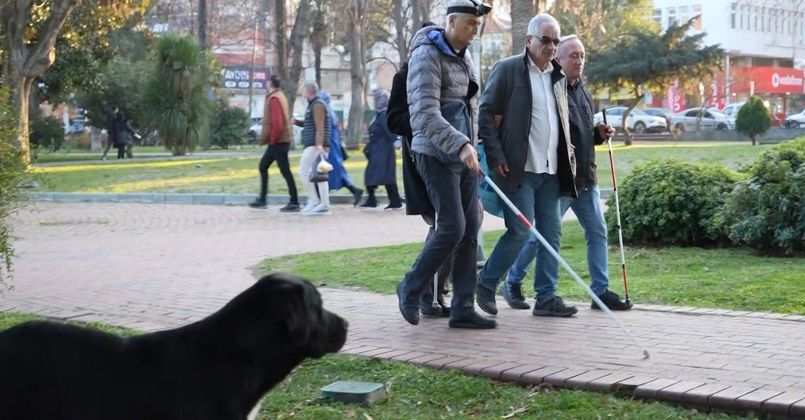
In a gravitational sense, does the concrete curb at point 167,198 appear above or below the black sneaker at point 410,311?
below

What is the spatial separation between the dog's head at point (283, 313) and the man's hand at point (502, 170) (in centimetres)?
320

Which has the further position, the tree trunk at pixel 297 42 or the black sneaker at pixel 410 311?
the tree trunk at pixel 297 42

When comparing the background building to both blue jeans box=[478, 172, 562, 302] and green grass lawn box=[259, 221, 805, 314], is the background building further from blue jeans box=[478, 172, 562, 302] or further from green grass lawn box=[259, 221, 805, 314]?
blue jeans box=[478, 172, 562, 302]

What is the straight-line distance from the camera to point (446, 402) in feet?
17.5

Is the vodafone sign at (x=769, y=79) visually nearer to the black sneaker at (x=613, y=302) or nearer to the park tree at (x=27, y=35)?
the park tree at (x=27, y=35)

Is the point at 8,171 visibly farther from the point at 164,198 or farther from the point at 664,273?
the point at 164,198

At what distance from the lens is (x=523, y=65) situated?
282 inches

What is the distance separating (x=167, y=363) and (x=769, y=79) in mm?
77909

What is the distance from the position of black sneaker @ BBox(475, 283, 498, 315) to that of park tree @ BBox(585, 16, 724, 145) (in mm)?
40659

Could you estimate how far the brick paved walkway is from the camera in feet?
18.0

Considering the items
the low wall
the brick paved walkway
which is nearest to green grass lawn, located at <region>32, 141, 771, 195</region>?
the brick paved walkway

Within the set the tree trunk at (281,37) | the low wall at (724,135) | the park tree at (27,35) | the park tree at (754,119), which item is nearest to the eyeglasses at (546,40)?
the park tree at (27,35)

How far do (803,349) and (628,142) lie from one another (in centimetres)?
3637

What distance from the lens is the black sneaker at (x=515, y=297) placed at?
7863 millimetres
